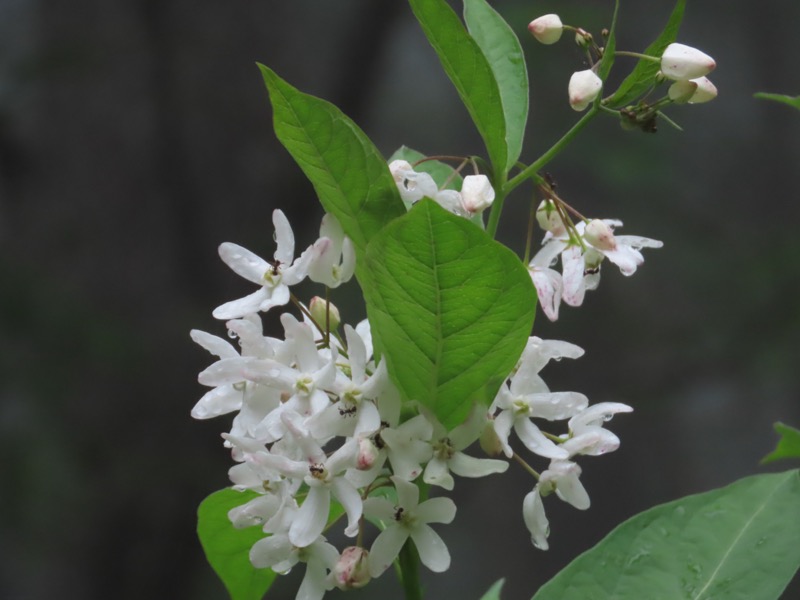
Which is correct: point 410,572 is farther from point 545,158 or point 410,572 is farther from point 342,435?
→ point 545,158

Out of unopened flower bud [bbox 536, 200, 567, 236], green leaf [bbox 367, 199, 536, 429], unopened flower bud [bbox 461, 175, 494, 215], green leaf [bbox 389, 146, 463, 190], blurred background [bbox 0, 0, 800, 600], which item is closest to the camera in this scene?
green leaf [bbox 367, 199, 536, 429]

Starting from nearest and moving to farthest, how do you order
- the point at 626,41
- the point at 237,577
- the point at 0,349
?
1. the point at 237,577
2. the point at 0,349
3. the point at 626,41

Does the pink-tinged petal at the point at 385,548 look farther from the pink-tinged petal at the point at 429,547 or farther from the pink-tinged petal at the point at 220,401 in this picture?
the pink-tinged petal at the point at 220,401

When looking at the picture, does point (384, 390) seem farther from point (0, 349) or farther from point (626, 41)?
point (626, 41)

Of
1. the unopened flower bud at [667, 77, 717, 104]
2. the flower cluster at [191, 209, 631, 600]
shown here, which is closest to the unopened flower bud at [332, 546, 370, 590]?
the flower cluster at [191, 209, 631, 600]

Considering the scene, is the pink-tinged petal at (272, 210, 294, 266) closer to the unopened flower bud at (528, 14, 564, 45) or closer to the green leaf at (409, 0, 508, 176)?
the green leaf at (409, 0, 508, 176)

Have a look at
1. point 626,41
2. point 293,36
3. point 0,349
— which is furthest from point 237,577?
point 626,41
